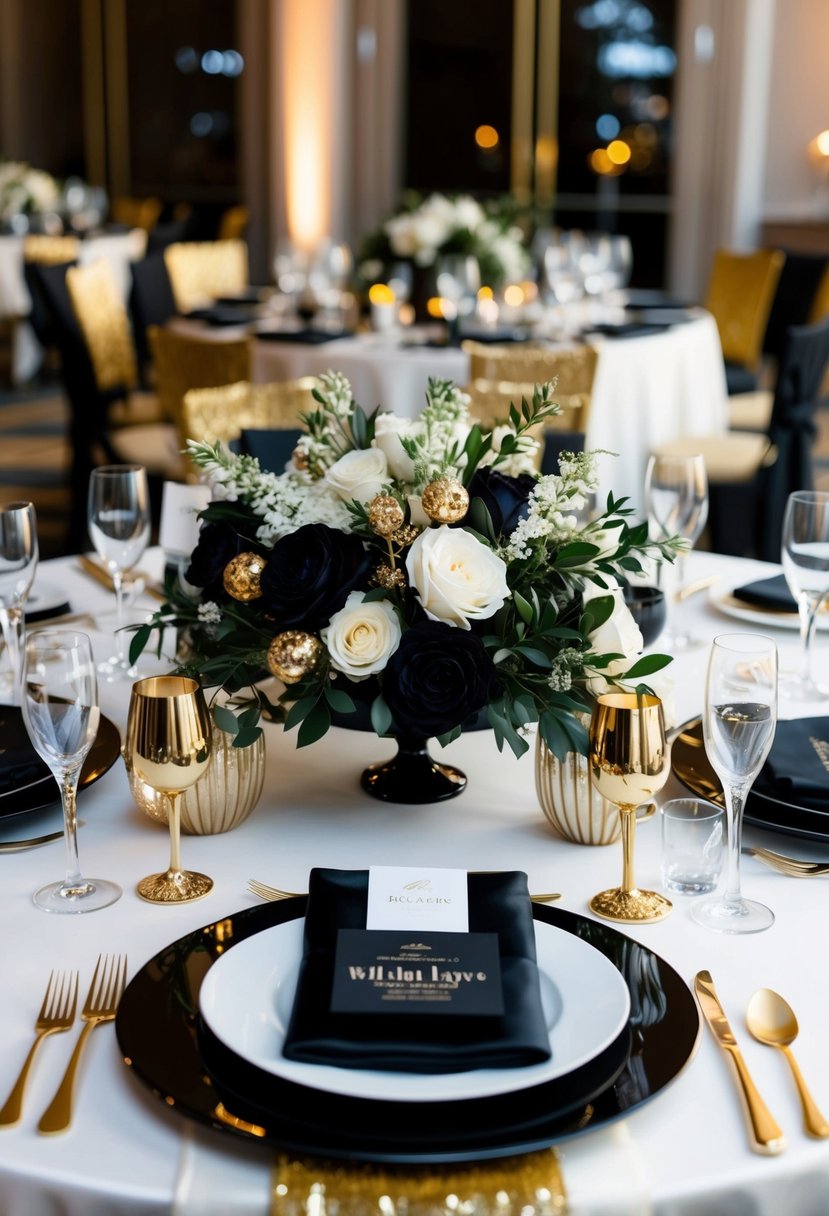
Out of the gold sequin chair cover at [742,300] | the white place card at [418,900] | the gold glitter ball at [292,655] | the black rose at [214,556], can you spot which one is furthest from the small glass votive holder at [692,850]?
the gold sequin chair cover at [742,300]

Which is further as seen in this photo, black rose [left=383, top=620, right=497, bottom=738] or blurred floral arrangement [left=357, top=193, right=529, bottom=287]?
blurred floral arrangement [left=357, top=193, right=529, bottom=287]

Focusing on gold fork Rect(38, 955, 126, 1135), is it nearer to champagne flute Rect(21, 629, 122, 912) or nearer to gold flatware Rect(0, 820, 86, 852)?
champagne flute Rect(21, 629, 122, 912)

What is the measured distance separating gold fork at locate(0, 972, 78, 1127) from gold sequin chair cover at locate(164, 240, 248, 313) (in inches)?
200

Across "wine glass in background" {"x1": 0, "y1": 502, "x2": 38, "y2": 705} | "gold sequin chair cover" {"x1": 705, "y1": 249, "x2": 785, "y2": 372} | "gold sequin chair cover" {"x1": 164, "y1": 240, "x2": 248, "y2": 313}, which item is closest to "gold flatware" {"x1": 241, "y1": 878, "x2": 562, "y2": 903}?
"wine glass in background" {"x1": 0, "y1": 502, "x2": 38, "y2": 705}

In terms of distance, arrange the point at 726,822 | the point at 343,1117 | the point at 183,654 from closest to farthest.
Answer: the point at 343,1117 < the point at 726,822 < the point at 183,654

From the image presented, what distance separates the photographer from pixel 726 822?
1.25m

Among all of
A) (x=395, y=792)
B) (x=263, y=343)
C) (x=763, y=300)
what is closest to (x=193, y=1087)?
(x=395, y=792)

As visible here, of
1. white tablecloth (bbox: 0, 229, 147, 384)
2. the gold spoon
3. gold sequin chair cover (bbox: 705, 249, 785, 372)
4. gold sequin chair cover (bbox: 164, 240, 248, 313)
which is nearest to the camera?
the gold spoon

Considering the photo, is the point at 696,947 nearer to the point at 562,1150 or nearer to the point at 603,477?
the point at 562,1150

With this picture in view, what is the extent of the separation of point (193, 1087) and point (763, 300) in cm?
572

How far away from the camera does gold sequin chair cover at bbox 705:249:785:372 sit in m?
6.08

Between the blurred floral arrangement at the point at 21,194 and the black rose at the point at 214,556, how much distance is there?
323 inches

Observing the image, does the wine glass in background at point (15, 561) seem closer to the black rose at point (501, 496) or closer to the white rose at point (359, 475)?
the white rose at point (359, 475)

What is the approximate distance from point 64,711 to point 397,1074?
42cm
